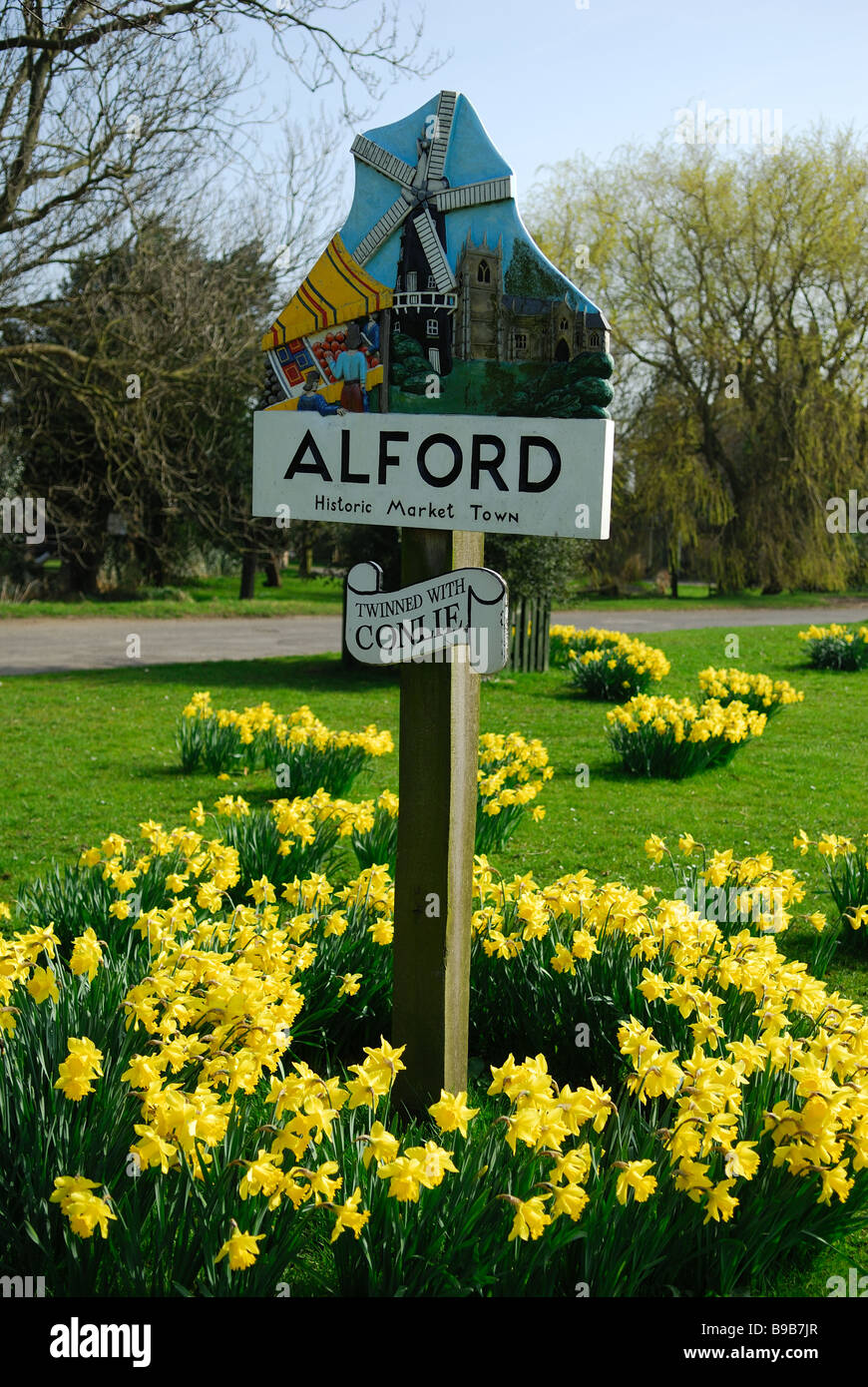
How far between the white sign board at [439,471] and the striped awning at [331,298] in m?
0.24

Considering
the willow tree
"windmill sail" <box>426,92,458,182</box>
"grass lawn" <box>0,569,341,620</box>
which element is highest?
the willow tree

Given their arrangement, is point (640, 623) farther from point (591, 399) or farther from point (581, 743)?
point (591, 399)

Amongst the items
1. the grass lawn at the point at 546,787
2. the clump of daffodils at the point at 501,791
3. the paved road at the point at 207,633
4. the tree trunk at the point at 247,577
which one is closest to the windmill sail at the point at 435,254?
the grass lawn at the point at 546,787

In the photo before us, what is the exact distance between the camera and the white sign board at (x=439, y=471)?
2.59 meters

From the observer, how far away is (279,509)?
2979 mm

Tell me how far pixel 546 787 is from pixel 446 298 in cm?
544

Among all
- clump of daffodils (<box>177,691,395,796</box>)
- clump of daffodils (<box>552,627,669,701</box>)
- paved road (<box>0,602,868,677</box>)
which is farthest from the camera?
paved road (<box>0,602,868,677</box>)

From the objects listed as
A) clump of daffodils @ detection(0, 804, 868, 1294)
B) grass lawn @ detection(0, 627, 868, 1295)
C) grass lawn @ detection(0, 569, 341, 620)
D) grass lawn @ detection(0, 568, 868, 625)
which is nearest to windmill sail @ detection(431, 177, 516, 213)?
clump of daffodils @ detection(0, 804, 868, 1294)

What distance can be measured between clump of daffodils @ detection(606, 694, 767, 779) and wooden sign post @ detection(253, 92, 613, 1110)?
5201mm

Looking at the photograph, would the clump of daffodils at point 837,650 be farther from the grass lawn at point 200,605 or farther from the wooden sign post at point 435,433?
the wooden sign post at point 435,433

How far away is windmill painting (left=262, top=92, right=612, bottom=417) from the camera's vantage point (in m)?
2.63

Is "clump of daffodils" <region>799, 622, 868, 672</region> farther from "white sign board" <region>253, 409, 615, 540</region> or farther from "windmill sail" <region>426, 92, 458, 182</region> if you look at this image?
"windmill sail" <region>426, 92, 458, 182</region>
